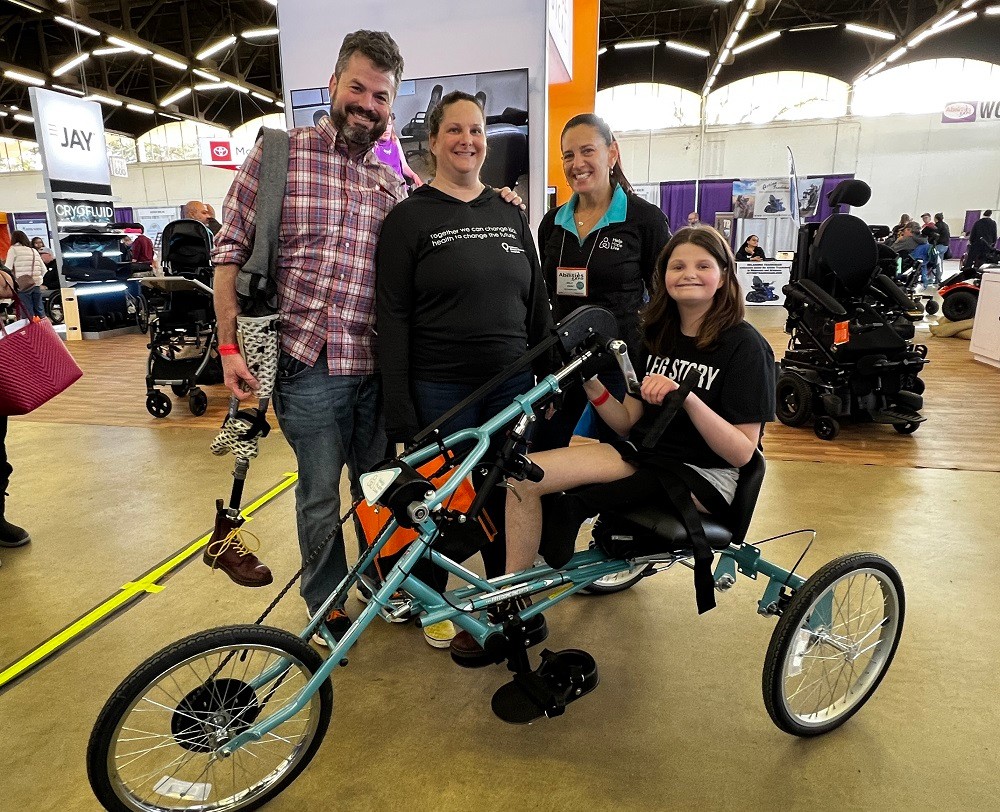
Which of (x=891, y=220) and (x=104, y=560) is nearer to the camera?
(x=104, y=560)

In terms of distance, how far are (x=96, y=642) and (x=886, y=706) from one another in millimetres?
2373

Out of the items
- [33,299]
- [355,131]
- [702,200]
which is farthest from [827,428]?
[702,200]

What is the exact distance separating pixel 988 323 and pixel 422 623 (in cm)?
687

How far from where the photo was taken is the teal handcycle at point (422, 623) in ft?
4.26

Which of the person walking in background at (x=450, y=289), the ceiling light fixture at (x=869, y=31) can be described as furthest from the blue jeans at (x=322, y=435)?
the ceiling light fixture at (x=869, y=31)

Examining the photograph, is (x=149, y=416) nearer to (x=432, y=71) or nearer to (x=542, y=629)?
(x=432, y=71)

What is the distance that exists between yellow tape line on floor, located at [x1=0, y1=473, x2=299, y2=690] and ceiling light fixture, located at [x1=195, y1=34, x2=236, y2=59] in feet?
51.5

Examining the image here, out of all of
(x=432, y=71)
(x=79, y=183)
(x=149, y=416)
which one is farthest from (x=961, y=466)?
(x=79, y=183)

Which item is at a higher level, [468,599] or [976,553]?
[468,599]

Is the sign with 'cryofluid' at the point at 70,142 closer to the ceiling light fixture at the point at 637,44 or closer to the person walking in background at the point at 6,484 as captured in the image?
the person walking in background at the point at 6,484

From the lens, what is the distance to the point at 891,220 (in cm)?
1585

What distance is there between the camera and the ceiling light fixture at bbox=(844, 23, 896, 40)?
47.6 ft

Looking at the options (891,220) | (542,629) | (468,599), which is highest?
(891,220)

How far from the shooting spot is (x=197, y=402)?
4871mm
